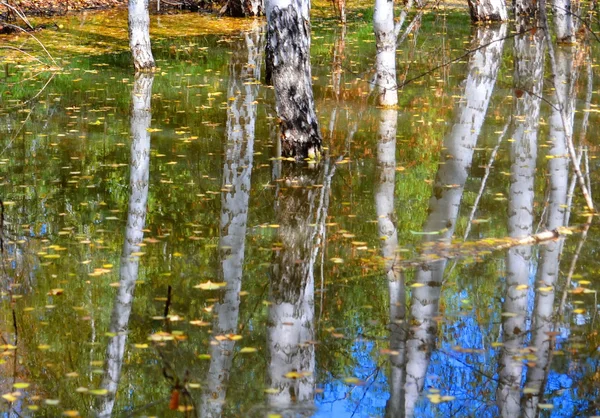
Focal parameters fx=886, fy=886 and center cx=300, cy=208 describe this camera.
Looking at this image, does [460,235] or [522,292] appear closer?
[522,292]

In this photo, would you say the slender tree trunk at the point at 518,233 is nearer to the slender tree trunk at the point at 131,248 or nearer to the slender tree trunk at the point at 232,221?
the slender tree trunk at the point at 232,221

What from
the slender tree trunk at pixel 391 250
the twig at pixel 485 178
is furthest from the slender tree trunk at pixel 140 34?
the twig at pixel 485 178

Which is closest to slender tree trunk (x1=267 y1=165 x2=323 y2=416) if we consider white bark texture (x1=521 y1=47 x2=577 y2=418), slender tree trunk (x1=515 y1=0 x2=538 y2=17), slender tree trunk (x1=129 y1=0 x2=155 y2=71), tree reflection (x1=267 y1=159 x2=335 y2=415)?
tree reflection (x1=267 y1=159 x2=335 y2=415)

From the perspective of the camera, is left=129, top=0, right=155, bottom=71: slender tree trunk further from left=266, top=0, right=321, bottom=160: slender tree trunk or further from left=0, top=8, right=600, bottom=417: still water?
left=266, top=0, right=321, bottom=160: slender tree trunk

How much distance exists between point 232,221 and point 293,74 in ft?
8.27

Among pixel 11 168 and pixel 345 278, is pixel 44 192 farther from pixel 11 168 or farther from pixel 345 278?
pixel 345 278

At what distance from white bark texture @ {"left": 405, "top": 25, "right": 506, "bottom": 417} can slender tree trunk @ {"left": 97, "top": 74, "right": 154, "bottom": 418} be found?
5.67ft

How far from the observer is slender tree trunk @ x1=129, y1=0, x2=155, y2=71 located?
1573cm

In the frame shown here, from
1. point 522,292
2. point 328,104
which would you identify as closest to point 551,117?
point 328,104

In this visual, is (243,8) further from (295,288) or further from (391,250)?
(295,288)

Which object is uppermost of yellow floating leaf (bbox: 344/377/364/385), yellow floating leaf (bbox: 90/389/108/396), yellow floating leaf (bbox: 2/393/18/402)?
yellow floating leaf (bbox: 344/377/364/385)

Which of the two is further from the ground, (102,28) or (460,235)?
(102,28)

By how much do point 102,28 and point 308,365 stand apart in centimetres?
1932

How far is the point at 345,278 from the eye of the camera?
6621mm
